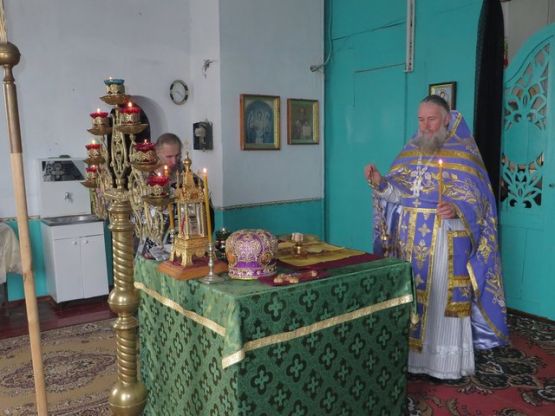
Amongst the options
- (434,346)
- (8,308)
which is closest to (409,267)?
(434,346)

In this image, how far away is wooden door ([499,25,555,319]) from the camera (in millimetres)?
4438

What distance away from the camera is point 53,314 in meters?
5.10

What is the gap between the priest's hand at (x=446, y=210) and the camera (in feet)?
10.7

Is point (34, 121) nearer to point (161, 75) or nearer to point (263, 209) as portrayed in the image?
point (161, 75)

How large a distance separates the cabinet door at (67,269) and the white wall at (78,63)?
25.3 inches

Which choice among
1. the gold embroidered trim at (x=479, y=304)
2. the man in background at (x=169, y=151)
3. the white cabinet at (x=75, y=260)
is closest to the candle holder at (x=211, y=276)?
the man in background at (x=169, y=151)

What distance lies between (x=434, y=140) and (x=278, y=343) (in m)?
1.97

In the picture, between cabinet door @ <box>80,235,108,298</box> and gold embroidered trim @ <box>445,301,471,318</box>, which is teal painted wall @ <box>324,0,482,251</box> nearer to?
gold embroidered trim @ <box>445,301,471,318</box>

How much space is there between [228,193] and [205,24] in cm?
198

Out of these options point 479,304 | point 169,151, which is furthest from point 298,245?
point 479,304

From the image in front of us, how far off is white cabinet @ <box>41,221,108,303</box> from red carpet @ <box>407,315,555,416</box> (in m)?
3.39

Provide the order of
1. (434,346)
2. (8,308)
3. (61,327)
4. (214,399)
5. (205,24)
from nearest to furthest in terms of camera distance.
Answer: (214,399), (434,346), (61,327), (8,308), (205,24)

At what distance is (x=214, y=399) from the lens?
2.18 meters

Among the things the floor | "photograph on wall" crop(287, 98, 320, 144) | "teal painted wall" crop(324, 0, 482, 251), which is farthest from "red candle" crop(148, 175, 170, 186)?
"photograph on wall" crop(287, 98, 320, 144)
